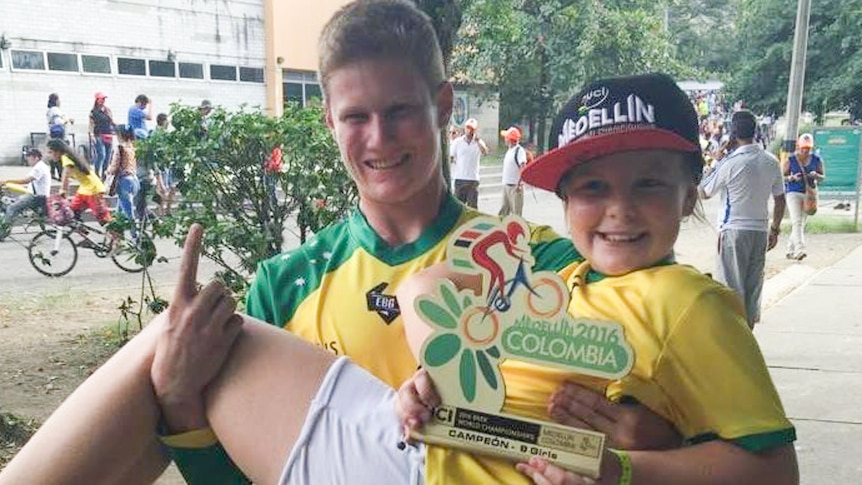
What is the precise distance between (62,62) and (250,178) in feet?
52.6

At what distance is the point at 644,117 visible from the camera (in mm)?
1593

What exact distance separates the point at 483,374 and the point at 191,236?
671mm

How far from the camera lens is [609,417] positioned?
4.58 ft

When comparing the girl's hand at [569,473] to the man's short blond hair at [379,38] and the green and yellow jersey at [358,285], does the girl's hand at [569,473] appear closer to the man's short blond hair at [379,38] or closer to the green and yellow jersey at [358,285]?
the green and yellow jersey at [358,285]

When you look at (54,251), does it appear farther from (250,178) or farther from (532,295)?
(532,295)

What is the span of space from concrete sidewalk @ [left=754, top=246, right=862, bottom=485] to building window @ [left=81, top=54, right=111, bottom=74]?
16.6 m

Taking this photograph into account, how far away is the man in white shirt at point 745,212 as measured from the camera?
6.39 m

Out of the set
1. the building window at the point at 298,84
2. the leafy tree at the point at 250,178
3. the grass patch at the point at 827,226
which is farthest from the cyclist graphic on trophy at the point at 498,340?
the building window at the point at 298,84

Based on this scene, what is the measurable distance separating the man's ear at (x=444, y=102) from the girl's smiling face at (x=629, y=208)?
408 millimetres

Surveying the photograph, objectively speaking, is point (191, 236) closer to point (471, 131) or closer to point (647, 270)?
point (647, 270)

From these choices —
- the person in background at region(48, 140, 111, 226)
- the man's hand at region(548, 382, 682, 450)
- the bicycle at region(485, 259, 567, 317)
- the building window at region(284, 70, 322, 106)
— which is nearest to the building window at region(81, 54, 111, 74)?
the building window at region(284, 70, 322, 106)

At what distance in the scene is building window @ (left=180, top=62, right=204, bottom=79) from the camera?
21.1 metres

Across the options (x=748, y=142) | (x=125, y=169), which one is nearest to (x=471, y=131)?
(x=125, y=169)

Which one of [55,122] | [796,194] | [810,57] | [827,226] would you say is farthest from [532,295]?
[810,57]
